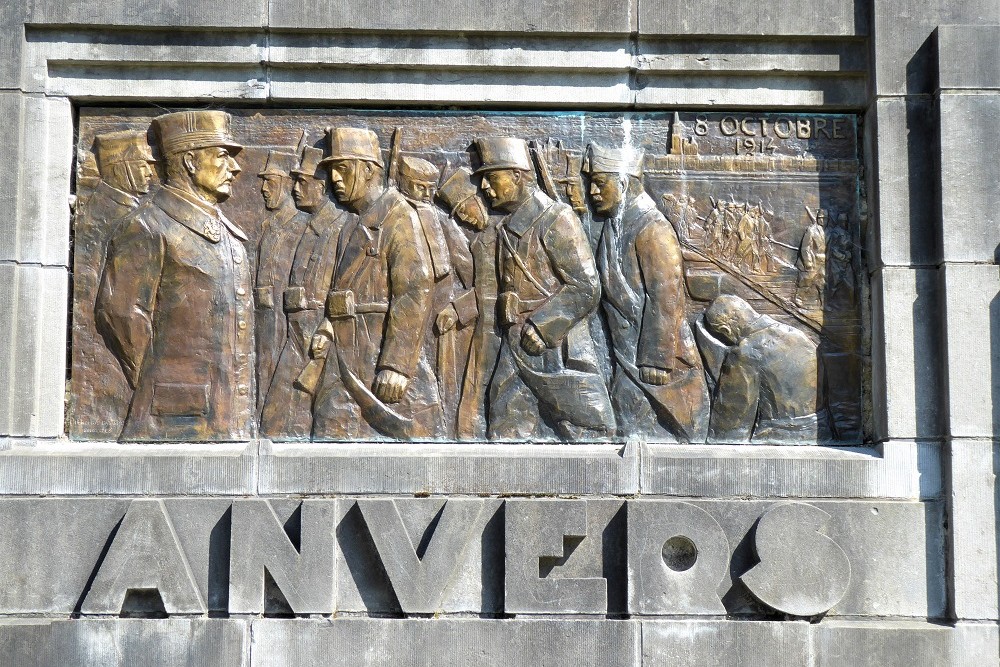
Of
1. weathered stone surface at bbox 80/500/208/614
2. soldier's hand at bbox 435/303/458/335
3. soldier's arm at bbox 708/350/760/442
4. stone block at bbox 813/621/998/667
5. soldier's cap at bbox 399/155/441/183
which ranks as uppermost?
soldier's cap at bbox 399/155/441/183

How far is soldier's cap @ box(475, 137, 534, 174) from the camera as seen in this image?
7.99m

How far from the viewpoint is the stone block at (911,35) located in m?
7.89

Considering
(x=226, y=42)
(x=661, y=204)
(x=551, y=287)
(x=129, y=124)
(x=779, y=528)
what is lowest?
(x=779, y=528)

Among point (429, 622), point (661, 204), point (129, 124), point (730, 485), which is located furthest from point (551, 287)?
point (129, 124)

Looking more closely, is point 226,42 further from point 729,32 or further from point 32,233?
point 729,32

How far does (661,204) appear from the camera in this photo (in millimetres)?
8078

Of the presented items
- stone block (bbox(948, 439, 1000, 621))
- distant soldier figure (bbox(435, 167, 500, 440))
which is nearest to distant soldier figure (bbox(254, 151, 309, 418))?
distant soldier figure (bbox(435, 167, 500, 440))

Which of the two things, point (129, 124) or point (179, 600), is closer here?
point (179, 600)

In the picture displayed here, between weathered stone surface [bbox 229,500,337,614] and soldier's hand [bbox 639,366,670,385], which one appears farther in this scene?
soldier's hand [bbox 639,366,670,385]

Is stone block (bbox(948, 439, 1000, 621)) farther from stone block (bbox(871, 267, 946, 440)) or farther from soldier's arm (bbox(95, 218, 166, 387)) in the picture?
soldier's arm (bbox(95, 218, 166, 387))

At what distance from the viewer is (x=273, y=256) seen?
26.3 ft

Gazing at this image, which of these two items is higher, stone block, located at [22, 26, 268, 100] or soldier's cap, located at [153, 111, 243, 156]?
stone block, located at [22, 26, 268, 100]

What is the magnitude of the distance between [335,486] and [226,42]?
3230mm

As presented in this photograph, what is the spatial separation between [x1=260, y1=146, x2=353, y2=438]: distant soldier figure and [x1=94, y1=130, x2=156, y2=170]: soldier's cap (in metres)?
1.10
